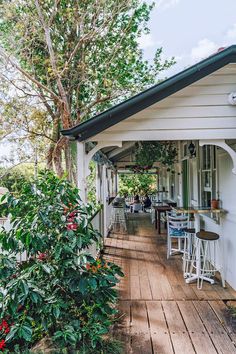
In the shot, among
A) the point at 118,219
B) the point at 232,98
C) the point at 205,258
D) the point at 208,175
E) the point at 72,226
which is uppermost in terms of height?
the point at 232,98

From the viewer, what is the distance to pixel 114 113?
4133 millimetres

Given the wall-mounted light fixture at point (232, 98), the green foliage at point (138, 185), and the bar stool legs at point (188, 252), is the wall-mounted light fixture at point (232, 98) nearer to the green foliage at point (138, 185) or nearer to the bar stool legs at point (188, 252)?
the bar stool legs at point (188, 252)

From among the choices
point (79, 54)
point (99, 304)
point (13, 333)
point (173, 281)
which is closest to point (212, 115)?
Result: point (173, 281)

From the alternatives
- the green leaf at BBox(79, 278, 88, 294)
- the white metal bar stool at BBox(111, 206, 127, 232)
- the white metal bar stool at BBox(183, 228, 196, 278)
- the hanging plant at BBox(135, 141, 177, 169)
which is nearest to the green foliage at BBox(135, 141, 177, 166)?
the hanging plant at BBox(135, 141, 177, 169)

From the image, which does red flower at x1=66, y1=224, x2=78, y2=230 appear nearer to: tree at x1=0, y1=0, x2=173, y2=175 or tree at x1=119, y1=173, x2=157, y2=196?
tree at x1=0, y1=0, x2=173, y2=175

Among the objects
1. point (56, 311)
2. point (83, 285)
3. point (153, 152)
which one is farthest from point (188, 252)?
point (56, 311)

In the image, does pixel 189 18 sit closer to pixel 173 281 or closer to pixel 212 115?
pixel 212 115

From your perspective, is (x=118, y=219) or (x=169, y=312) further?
(x=118, y=219)

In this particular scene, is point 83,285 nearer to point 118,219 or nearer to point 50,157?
point 50,157

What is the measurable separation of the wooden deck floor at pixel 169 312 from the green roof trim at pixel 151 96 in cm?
252

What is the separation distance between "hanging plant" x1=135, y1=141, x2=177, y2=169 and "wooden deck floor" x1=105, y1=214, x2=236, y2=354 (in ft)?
7.75

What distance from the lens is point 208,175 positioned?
5918 mm

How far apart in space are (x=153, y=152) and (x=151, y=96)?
9.19ft

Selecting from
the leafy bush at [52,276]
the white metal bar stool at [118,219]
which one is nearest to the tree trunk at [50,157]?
the white metal bar stool at [118,219]
